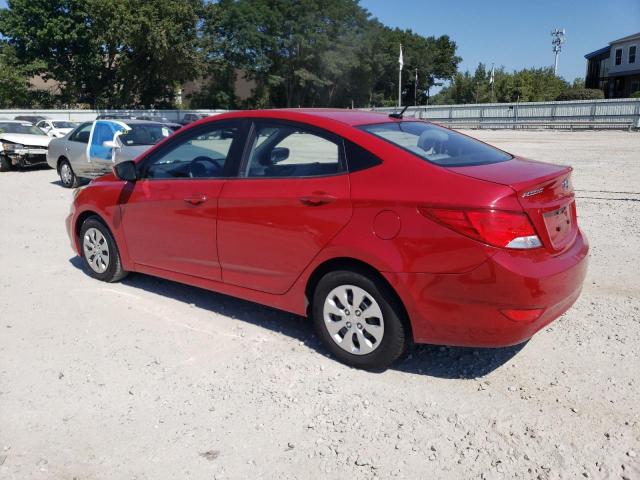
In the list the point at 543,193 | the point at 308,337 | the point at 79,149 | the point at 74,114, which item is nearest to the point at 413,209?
the point at 543,193

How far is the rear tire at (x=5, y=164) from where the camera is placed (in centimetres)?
1666

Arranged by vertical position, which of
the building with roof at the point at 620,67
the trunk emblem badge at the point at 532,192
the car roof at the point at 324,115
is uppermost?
the building with roof at the point at 620,67

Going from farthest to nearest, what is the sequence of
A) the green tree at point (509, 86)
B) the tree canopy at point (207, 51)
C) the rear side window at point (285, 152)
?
the green tree at point (509, 86) < the tree canopy at point (207, 51) < the rear side window at point (285, 152)

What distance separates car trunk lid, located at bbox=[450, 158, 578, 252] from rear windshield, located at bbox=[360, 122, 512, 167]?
0.16 metres

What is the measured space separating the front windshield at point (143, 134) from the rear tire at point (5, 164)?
6751 mm

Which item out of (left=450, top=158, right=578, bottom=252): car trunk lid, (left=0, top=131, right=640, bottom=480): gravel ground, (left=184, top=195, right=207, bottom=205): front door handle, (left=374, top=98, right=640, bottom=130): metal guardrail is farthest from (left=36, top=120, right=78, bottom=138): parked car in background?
(left=450, top=158, right=578, bottom=252): car trunk lid

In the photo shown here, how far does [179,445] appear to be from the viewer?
3064 millimetres

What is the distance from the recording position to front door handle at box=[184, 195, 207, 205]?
4.47 metres

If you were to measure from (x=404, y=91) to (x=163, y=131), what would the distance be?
7650 cm

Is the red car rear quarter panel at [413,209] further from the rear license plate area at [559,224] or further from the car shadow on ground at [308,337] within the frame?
the car shadow on ground at [308,337]

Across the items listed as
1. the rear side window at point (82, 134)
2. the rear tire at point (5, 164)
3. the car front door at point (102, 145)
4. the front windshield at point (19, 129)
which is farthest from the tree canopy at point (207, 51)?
the car front door at point (102, 145)

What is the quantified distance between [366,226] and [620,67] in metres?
63.4

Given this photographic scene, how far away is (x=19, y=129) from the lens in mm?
17547

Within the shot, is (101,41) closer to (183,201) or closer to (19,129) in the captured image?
(19,129)
